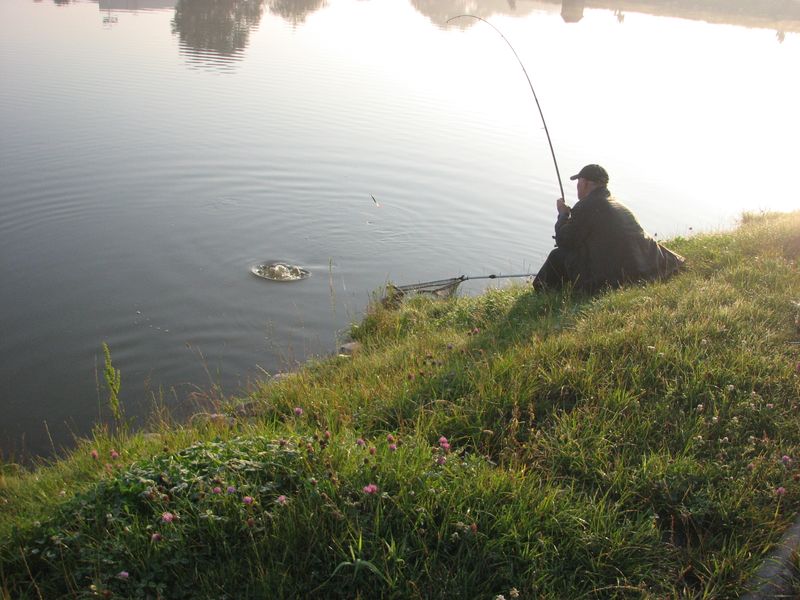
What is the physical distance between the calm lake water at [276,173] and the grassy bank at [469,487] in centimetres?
291

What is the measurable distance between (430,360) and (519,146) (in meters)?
12.8

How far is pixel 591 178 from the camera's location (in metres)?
6.62

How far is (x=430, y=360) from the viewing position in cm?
481

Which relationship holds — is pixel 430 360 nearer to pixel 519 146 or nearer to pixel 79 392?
pixel 79 392

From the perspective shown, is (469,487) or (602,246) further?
(602,246)

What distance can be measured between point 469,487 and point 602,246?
4.25 m

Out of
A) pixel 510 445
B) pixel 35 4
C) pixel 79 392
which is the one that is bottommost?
pixel 79 392

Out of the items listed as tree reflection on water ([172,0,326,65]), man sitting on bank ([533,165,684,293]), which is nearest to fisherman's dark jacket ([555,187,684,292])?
man sitting on bank ([533,165,684,293])

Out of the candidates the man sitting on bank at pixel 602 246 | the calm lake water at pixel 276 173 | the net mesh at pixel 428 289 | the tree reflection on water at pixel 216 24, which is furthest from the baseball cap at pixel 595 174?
the tree reflection on water at pixel 216 24

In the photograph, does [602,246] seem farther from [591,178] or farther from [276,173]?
[276,173]

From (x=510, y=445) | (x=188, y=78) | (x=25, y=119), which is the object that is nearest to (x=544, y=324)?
(x=510, y=445)

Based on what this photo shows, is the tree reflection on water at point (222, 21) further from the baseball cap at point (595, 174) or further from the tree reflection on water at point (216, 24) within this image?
the baseball cap at point (595, 174)

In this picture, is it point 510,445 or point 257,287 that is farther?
point 257,287

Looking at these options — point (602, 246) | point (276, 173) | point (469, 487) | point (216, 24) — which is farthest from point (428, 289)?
point (216, 24)
